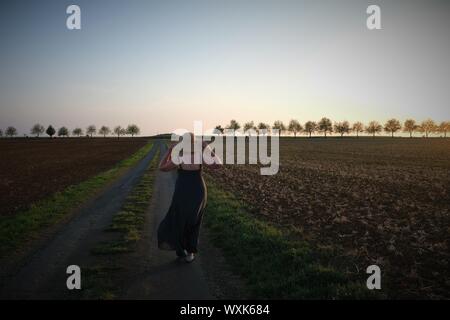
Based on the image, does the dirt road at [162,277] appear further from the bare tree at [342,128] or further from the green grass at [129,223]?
the bare tree at [342,128]

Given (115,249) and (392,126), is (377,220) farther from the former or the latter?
(392,126)

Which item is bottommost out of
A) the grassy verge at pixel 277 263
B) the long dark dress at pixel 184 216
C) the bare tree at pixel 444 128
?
the grassy verge at pixel 277 263

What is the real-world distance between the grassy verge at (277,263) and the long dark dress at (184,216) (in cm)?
112

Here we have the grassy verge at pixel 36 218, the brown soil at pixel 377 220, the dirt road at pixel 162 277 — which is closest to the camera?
the dirt road at pixel 162 277

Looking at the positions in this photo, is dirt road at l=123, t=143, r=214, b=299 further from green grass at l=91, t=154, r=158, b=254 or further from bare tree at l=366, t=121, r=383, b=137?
bare tree at l=366, t=121, r=383, b=137

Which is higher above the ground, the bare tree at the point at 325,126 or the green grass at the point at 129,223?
the bare tree at the point at 325,126

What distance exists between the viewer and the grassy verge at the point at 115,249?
18.0 ft

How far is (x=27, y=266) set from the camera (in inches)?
259

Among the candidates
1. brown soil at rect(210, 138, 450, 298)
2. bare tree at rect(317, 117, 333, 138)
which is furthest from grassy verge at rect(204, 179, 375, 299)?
bare tree at rect(317, 117, 333, 138)

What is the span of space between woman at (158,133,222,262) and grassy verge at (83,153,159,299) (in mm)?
1206

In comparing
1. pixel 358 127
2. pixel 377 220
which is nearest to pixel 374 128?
pixel 358 127

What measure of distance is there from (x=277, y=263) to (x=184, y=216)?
236 cm

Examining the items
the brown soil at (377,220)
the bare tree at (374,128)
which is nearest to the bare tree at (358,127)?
the bare tree at (374,128)
